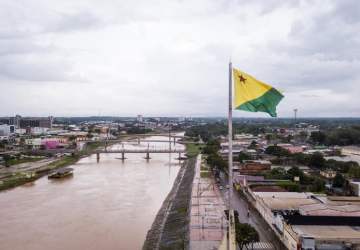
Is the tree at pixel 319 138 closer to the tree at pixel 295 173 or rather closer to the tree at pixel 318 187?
the tree at pixel 295 173

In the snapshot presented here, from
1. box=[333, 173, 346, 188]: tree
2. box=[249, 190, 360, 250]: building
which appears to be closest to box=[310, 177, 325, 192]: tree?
box=[333, 173, 346, 188]: tree

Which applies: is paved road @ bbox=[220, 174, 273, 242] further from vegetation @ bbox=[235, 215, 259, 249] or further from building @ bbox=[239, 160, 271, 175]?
building @ bbox=[239, 160, 271, 175]

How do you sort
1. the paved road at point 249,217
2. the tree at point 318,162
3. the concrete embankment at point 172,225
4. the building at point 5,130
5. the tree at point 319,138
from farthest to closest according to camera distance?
the building at point 5,130, the tree at point 319,138, the tree at point 318,162, the paved road at point 249,217, the concrete embankment at point 172,225

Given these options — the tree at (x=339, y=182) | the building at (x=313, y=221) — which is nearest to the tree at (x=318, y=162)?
the tree at (x=339, y=182)

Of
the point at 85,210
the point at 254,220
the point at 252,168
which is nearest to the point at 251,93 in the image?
the point at 254,220

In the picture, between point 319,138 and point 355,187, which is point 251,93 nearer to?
point 355,187

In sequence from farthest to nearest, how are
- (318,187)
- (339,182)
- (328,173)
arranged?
(328,173)
(339,182)
(318,187)
